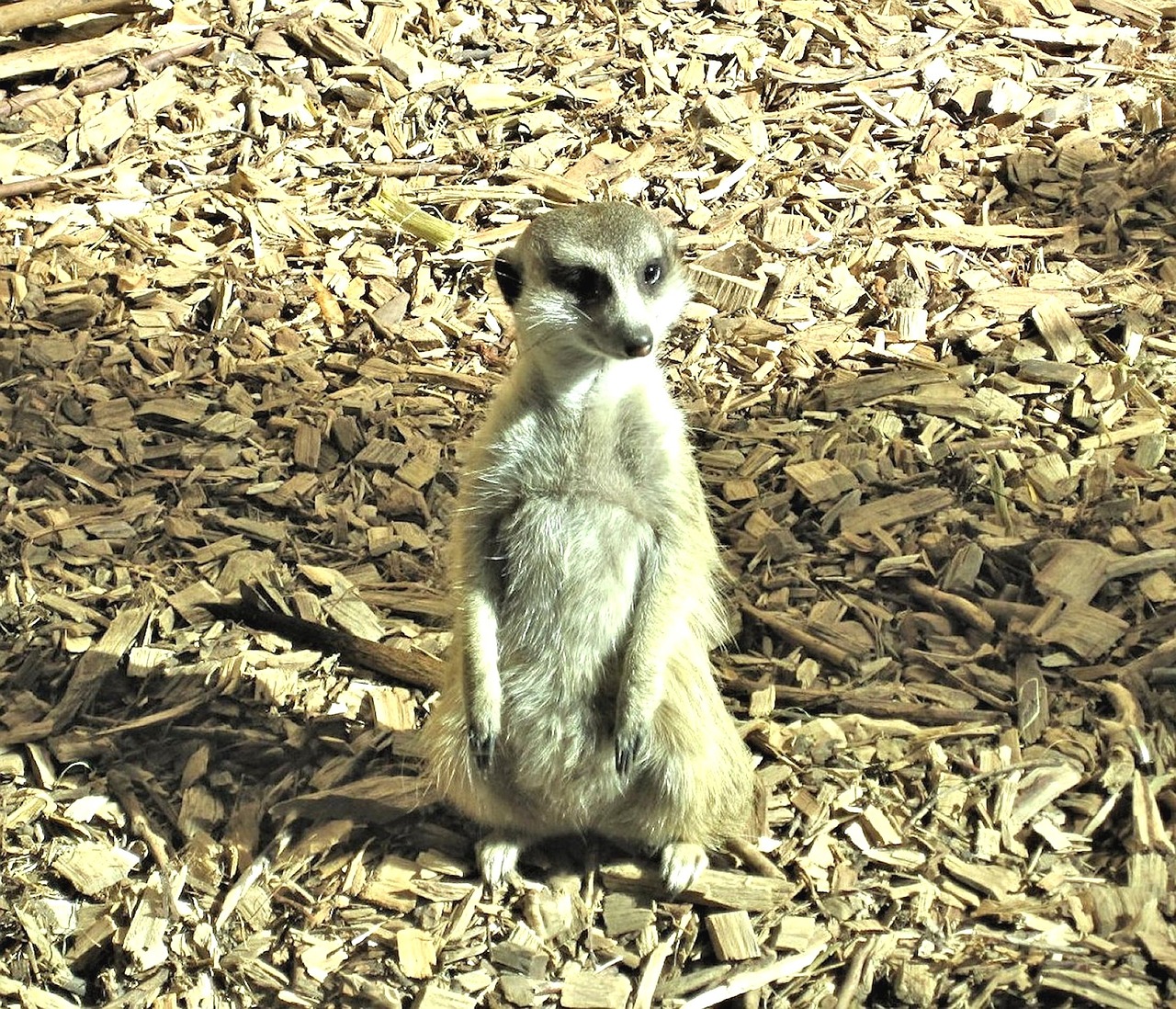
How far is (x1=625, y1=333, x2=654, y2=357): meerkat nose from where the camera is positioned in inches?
127

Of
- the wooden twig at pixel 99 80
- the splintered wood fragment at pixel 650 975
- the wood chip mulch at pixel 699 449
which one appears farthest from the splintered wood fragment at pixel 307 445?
the wooden twig at pixel 99 80

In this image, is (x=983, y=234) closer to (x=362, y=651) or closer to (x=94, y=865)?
(x=362, y=651)

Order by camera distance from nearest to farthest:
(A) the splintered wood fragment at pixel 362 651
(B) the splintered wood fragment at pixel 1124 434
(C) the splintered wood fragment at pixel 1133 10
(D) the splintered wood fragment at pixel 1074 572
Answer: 1. (D) the splintered wood fragment at pixel 1074 572
2. (A) the splintered wood fragment at pixel 362 651
3. (B) the splintered wood fragment at pixel 1124 434
4. (C) the splintered wood fragment at pixel 1133 10

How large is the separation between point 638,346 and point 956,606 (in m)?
1.35

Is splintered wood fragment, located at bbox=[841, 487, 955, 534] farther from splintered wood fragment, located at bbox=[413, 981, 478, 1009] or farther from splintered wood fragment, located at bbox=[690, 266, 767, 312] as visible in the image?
splintered wood fragment, located at bbox=[413, 981, 478, 1009]

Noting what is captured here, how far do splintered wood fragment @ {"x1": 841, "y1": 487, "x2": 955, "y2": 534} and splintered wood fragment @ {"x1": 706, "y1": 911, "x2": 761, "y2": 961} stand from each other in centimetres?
141

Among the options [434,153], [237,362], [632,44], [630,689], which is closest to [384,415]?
[237,362]

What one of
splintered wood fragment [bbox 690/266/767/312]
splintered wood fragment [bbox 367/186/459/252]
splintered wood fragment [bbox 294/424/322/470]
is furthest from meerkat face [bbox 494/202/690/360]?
splintered wood fragment [bbox 367/186/459/252]

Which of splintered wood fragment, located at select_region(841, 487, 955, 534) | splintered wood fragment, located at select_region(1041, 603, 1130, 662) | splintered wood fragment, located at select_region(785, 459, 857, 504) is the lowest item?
splintered wood fragment, located at select_region(1041, 603, 1130, 662)

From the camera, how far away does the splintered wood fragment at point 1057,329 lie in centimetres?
477

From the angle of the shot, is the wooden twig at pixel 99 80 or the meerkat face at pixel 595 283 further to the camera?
the wooden twig at pixel 99 80

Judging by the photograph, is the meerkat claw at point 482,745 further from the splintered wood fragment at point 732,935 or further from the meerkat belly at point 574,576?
the splintered wood fragment at point 732,935

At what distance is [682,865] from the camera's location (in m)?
3.38

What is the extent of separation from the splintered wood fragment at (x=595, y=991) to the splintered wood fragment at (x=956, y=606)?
143cm
